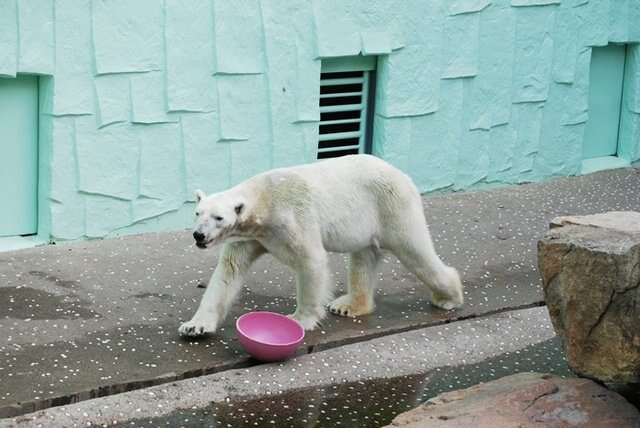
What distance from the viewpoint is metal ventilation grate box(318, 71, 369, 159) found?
8.52 meters

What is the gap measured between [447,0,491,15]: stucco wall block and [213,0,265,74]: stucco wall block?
5.55ft

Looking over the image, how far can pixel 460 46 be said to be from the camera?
890cm

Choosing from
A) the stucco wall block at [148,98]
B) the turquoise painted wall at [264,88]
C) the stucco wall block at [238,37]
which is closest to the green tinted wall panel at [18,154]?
the turquoise painted wall at [264,88]

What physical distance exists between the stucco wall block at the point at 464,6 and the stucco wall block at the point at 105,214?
291 centimetres

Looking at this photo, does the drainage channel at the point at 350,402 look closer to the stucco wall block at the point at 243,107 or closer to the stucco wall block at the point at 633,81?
the stucco wall block at the point at 243,107

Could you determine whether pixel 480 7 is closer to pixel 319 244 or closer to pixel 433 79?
pixel 433 79

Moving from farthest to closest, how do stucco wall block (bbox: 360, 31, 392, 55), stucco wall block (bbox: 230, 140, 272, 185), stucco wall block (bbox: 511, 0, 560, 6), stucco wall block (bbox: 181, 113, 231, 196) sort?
1. stucco wall block (bbox: 511, 0, 560, 6)
2. stucco wall block (bbox: 360, 31, 392, 55)
3. stucco wall block (bbox: 230, 140, 272, 185)
4. stucco wall block (bbox: 181, 113, 231, 196)

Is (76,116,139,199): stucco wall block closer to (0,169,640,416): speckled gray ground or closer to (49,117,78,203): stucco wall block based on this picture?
(49,117,78,203): stucco wall block

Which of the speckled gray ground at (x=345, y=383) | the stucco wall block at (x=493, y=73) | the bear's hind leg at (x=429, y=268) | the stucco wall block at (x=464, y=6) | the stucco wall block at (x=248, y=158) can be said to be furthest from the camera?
the stucco wall block at (x=493, y=73)

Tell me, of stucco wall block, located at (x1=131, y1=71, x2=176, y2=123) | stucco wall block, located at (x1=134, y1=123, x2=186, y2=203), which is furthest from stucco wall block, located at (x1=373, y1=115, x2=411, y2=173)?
stucco wall block, located at (x1=131, y1=71, x2=176, y2=123)

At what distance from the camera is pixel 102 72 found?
7.09m

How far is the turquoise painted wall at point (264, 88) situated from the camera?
7.07 m

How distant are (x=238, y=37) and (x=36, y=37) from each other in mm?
1365

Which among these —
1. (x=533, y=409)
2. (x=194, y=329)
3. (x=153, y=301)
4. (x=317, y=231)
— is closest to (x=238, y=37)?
(x=153, y=301)
